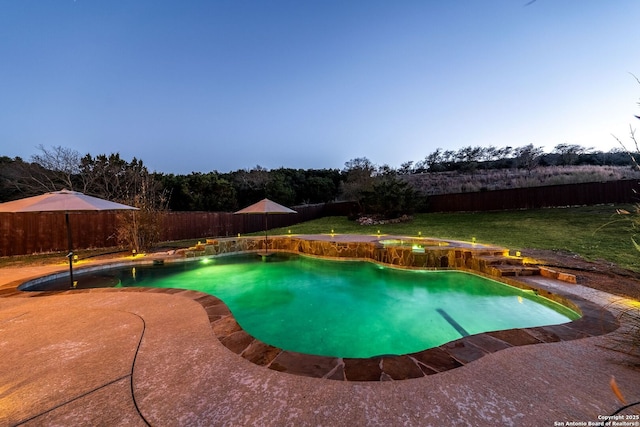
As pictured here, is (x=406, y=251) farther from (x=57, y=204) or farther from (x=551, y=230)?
(x=57, y=204)

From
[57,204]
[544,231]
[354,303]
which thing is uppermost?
→ [57,204]

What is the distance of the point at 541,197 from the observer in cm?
1432

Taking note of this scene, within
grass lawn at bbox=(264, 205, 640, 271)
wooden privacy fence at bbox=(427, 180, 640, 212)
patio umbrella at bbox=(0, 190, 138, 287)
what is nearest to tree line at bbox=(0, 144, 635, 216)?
wooden privacy fence at bbox=(427, 180, 640, 212)

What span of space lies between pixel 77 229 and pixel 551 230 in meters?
18.6

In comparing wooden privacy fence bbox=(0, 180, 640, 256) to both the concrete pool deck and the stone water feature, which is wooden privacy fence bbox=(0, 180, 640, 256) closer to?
the stone water feature

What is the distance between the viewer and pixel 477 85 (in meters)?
11.7

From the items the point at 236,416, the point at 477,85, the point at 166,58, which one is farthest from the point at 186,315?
the point at 166,58

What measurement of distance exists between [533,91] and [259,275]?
45.2 feet

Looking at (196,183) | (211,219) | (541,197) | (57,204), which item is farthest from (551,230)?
(196,183)

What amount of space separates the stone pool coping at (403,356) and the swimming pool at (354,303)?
93cm

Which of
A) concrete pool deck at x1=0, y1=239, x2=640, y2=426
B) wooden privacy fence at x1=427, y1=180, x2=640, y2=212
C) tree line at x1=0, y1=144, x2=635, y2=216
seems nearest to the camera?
concrete pool deck at x1=0, y1=239, x2=640, y2=426

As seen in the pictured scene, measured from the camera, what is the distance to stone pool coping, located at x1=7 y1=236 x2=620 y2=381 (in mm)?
2027

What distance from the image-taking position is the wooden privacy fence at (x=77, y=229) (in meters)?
9.04

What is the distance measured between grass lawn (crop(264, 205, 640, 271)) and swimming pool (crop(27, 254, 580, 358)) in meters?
3.22
